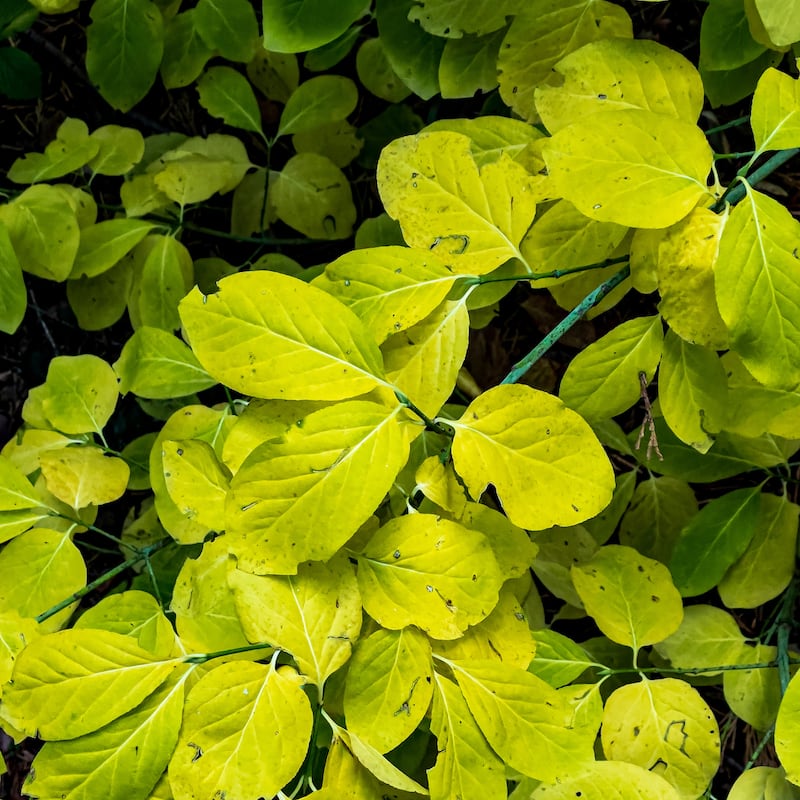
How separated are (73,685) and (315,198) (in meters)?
0.94

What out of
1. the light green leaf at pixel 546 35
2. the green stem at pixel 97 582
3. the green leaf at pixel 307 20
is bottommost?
the green stem at pixel 97 582

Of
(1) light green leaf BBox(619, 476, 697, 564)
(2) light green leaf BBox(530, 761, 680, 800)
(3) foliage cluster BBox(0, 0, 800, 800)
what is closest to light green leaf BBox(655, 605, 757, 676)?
(3) foliage cluster BBox(0, 0, 800, 800)

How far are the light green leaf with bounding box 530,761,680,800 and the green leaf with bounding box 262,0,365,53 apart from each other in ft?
3.15

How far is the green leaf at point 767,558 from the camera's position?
113 centimetres

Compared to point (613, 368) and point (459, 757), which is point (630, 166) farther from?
point (459, 757)

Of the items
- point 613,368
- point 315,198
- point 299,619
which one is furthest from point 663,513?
point 315,198

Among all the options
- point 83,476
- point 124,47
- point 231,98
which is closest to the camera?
point 83,476

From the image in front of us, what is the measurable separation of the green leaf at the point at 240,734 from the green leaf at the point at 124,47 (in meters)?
1.03

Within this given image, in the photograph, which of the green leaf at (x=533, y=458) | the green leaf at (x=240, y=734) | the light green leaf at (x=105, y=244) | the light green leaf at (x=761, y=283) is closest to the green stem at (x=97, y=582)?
the green leaf at (x=240, y=734)

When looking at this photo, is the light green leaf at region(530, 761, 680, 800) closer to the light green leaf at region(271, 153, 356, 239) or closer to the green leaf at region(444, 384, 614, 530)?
the green leaf at region(444, 384, 614, 530)

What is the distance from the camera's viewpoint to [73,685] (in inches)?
28.9

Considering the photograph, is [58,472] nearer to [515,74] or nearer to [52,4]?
[52,4]

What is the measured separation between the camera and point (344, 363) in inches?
27.0

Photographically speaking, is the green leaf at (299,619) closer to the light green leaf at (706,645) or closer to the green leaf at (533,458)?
the green leaf at (533,458)
